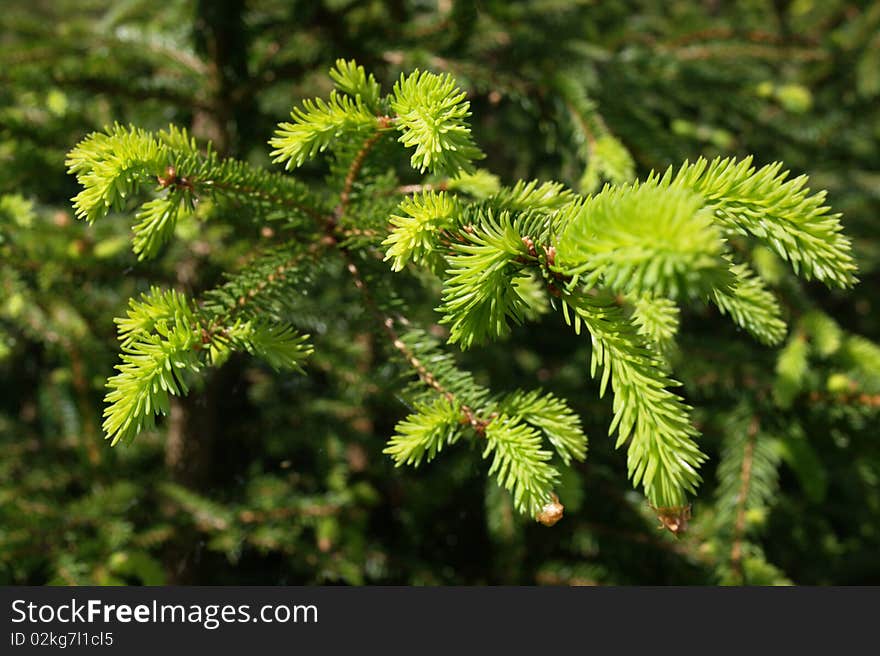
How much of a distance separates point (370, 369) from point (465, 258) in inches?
39.0

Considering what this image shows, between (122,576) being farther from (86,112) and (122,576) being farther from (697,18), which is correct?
(697,18)

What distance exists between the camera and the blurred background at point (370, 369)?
1.42 m

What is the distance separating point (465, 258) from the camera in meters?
0.65

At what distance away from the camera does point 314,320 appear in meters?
1.40

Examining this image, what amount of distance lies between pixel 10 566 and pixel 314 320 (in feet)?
3.08

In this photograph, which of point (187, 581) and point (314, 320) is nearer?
point (314, 320)

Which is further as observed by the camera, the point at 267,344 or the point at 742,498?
the point at 742,498

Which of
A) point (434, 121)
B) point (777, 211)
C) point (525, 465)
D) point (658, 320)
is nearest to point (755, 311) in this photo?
point (658, 320)

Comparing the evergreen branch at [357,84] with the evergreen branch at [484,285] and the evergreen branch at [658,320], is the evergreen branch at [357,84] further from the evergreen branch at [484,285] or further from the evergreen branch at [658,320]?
the evergreen branch at [658,320]

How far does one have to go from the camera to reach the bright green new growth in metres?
0.58

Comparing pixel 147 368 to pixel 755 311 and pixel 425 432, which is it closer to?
pixel 425 432

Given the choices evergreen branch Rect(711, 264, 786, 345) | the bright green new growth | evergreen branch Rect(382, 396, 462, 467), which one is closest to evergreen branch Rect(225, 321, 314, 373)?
the bright green new growth

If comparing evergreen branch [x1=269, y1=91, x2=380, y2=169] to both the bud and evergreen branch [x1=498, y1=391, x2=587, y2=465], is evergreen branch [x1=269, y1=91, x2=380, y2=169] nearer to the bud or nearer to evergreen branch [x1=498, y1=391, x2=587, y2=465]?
evergreen branch [x1=498, y1=391, x2=587, y2=465]

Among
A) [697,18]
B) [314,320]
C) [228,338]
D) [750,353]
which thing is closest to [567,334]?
[750,353]
